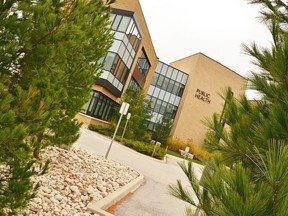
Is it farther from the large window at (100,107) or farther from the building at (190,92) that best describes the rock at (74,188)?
the building at (190,92)

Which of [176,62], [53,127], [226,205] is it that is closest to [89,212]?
[53,127]

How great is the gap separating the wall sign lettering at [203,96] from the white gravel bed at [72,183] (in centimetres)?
3065

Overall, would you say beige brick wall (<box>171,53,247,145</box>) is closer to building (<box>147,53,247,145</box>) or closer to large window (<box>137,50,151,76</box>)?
building (<box>147,53,247,145</box>)

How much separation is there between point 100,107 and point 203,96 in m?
19.4

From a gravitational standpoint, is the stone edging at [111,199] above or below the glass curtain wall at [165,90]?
below

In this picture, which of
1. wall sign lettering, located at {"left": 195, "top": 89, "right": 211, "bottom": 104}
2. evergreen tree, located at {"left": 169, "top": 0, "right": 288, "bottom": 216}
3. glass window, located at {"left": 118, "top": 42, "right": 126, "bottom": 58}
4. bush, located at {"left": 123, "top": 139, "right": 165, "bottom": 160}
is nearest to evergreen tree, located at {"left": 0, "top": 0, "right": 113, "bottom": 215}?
evergreen tree, located at {"left": 169, "top": 0, "right": 288, "bottom": 216}

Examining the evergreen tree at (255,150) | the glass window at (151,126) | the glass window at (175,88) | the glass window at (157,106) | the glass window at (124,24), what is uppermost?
the glass window at (124,24)

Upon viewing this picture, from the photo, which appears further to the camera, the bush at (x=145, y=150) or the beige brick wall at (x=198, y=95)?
the beige brick wall at (x=198, y=95)

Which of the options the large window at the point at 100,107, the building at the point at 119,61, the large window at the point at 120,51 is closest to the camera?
the large window at the point at 120,51

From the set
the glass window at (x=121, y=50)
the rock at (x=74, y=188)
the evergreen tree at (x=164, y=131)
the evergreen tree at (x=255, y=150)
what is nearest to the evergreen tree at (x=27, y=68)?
the evergreen tree at (x=255, y=150)

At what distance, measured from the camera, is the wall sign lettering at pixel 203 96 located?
128 ft

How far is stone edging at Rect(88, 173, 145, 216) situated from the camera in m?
5.16

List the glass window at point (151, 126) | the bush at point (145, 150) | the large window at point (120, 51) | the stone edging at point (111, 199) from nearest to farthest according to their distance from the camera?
the stone edging at point (111, 199) < the bush at point (145, 150) < the large window at point (120, 51) < the glass window at point (151, 126)

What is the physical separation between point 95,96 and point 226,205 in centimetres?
2260
